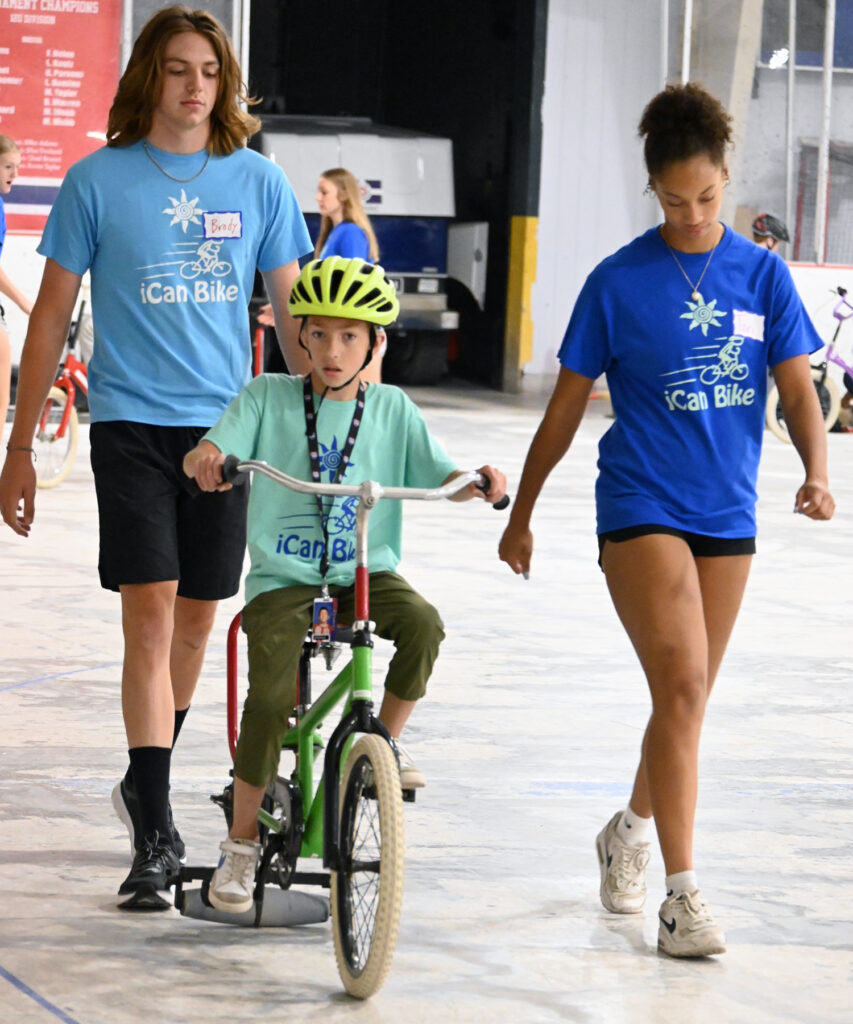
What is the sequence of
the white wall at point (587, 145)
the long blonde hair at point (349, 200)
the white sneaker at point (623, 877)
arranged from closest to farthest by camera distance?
the white sneaker at point (623, 877), the long blonde hair at point (349, 200), the white wall at point (587, 145)

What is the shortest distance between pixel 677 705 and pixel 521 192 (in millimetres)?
19170

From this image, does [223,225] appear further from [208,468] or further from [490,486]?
[490,486]

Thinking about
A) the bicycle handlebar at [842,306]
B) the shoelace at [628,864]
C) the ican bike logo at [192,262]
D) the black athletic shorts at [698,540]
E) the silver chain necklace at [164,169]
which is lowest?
the shoelace at [628,864]

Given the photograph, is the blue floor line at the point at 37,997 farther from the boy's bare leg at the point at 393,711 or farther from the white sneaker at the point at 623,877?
the white sneaker at the point at 623,877

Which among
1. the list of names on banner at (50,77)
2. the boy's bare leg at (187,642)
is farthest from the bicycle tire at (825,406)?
the boy's bare leg at (187,642)

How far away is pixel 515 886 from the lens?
4770 mm

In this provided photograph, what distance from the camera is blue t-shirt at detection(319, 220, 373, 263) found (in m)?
13.7

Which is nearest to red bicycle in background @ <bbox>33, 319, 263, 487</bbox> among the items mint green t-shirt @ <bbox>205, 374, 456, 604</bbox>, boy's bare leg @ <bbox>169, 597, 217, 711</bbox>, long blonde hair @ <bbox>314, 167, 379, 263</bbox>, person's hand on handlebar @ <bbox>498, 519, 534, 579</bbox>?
long blonde hair @ <bbox>314, 167, 379, 263</bbox>

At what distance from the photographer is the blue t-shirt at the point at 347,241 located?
1366 centimetres

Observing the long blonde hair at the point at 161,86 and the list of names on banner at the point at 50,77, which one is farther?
the list of names on banner at the point at 50,77

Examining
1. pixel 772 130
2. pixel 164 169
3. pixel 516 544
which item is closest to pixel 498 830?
pixel 516 544

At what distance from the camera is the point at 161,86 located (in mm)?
4656

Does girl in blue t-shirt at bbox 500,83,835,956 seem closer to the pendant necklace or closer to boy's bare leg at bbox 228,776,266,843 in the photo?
the pendant necklace

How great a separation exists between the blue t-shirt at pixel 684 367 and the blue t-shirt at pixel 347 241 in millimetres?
9197
